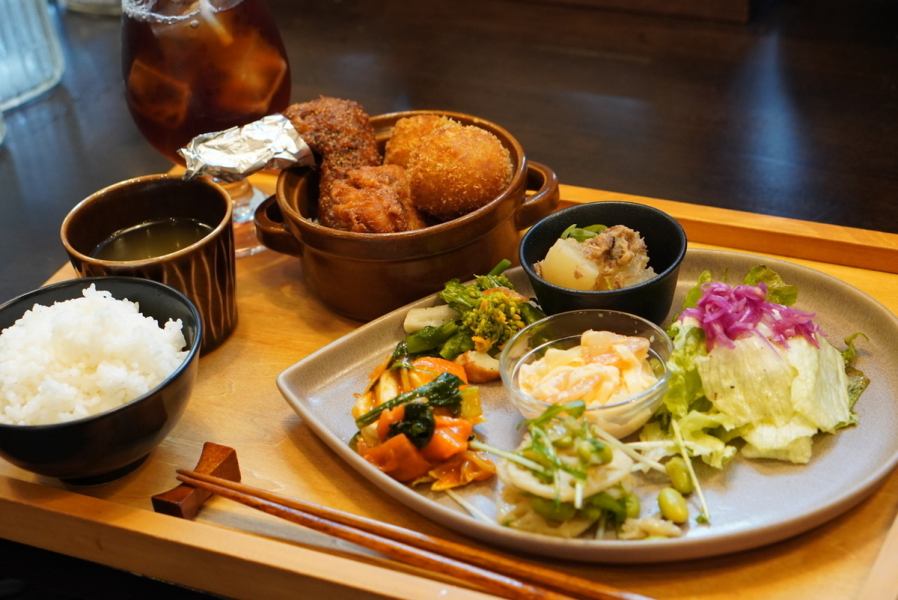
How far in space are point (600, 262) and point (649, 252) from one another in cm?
19

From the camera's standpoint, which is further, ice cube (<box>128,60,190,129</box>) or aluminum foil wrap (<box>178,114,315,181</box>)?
ice cube (<box>128,60,190,129</box>)

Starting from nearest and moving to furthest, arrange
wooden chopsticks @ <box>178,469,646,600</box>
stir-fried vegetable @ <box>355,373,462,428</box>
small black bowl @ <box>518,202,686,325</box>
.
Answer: wooden chopsticks @ <box>178,469,646,600</box>
stir-fried vegetable @ <box>355,373,462,428</box>
small black bowl @ <box>518,202,686,325</box>

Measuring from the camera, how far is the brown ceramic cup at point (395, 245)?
2.09 m

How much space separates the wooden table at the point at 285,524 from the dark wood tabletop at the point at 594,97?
2.39ft

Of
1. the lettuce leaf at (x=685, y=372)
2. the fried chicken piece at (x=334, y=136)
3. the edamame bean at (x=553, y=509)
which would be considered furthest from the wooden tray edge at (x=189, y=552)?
the fried chicken piece at (x=334, y=136)

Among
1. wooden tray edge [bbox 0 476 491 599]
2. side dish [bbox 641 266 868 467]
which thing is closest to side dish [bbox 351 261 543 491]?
wooden tray edge [bbox 0 476 491 599]

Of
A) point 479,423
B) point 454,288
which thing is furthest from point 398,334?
point 479,423

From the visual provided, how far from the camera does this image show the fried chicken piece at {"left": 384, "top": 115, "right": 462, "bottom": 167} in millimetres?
2357

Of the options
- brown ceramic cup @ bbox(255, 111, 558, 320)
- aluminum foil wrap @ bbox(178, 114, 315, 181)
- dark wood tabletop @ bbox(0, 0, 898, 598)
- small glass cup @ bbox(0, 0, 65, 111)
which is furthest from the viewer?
small glass cup @ bbox(0, 0, 65, 111)

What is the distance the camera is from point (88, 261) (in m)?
2.02

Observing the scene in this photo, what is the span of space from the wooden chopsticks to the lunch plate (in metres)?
0.06

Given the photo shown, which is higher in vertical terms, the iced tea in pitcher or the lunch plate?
the iced tea in pitcher

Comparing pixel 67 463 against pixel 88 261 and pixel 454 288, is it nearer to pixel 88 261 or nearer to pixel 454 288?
pixel 88 261

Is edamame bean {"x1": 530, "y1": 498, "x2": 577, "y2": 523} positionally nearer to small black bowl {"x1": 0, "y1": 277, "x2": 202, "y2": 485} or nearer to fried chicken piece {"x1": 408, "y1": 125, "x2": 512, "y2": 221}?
small black bowl {"x1": 0, "y1": 277, "x2": 202, "y2": 485}
